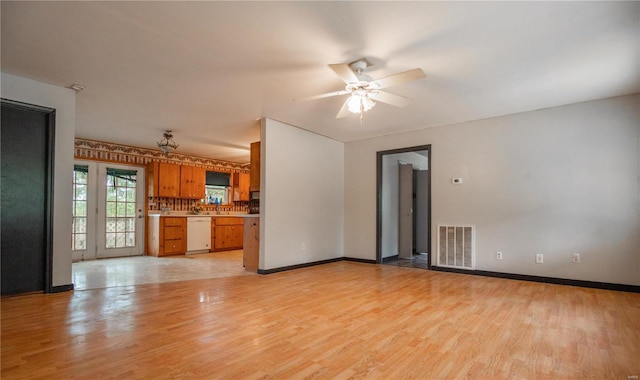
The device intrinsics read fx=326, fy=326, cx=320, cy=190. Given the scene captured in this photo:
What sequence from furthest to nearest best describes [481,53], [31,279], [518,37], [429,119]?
[429,119]
[31,279]
[481,53]
[518,37]

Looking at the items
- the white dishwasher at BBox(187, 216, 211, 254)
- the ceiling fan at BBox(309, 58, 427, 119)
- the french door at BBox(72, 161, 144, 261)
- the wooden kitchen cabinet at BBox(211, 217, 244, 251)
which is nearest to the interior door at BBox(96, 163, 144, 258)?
the french door at BBox(72, 161, 144, 261)

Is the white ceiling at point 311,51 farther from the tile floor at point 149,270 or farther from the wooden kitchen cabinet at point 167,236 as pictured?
the wooden kitchen cabinet at point 167,236

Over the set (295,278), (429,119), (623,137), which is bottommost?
(295,278)

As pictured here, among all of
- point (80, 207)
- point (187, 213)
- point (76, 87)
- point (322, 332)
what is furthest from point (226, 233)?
point (322, 332)

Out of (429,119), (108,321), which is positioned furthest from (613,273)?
(108,321)

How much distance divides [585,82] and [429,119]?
1.98 meters

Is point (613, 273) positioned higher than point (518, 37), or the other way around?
point (518, 37)

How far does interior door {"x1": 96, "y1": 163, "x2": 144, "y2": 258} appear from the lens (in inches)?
279

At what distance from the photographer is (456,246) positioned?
5.34m

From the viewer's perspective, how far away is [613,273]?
410 cm

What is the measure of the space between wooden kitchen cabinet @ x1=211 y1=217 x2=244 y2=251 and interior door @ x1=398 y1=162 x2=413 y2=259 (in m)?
4.33

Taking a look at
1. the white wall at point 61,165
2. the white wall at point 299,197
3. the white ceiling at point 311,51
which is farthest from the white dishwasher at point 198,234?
the white wall at point 61,165

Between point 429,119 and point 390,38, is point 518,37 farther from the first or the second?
→ point 429,119

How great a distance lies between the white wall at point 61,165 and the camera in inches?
149
